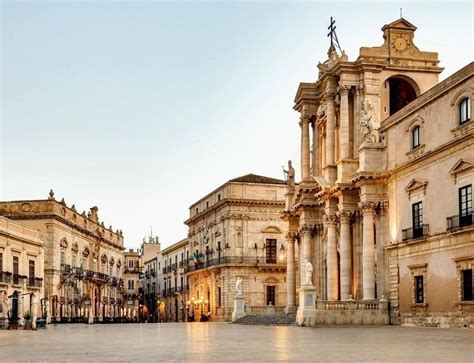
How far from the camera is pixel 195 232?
83062 millimetres

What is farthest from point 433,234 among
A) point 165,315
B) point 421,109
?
point 165,315

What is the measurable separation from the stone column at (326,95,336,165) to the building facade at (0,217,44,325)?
2101 centimetres

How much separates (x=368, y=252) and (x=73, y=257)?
132 ft

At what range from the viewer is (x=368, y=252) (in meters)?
40.3

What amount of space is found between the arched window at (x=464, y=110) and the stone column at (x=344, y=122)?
11792mm

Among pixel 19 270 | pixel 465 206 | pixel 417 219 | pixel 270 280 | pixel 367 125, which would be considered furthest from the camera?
pixel 270 280

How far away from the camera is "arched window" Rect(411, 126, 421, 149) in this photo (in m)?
36.7

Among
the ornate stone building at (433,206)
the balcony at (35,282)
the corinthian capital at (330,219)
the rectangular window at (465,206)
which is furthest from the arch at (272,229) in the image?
the rectangular window at (465,206)

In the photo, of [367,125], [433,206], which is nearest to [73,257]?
[367,125]

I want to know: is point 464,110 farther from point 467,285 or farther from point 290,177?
point 290,177

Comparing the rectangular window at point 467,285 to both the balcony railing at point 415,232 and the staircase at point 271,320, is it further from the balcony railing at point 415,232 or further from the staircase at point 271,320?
the staircase at point 271,320

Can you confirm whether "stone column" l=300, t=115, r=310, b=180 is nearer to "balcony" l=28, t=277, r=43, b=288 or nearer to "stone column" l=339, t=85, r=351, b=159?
"stone column" l=339, t=85, r=351, b=159

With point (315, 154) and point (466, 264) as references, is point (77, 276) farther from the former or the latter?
point (466, 264)

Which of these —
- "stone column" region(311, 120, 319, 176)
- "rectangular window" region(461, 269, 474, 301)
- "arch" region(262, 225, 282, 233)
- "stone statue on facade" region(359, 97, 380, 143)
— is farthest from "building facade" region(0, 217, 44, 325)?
"rectangular window" region(461, 269, 474, 301)
